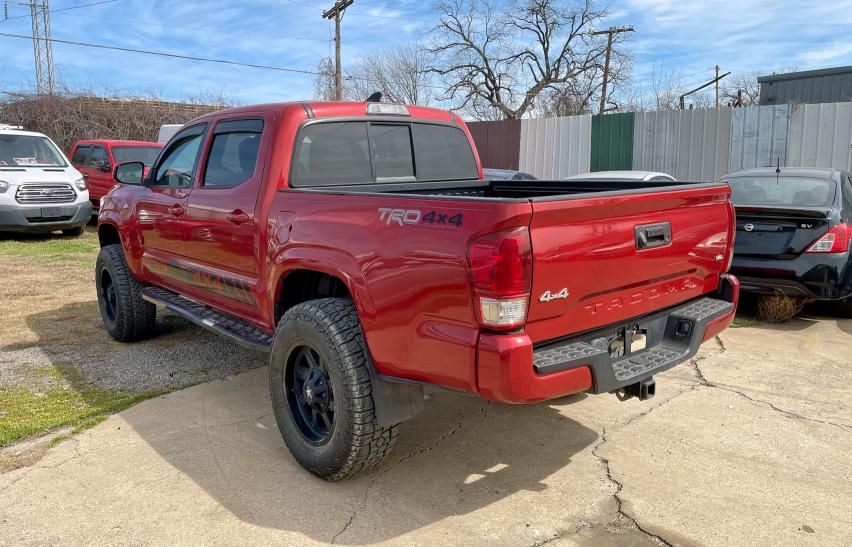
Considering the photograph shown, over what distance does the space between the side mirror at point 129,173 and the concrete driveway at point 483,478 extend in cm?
208

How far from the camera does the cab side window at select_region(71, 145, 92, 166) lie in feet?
51.4

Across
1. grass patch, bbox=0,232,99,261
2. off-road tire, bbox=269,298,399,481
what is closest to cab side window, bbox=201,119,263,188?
off-road tire, bbox=269,298,399,481

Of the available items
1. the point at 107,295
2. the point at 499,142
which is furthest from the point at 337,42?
the point at 107,295

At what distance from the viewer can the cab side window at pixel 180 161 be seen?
4949 millimetres

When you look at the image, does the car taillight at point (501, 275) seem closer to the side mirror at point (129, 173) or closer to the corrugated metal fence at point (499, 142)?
the side mirror at point (129, 173)

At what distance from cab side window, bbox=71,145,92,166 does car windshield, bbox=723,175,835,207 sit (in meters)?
14.1

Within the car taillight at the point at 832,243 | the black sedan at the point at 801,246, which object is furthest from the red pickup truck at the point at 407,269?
the car taillight at the point at 832,243

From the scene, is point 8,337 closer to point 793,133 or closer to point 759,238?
point 759,238

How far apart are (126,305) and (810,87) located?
22089 millimetres

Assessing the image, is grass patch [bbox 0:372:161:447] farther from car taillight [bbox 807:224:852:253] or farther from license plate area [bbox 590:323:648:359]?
car taillight [bbox 807:224:852:253]

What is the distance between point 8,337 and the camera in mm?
6215

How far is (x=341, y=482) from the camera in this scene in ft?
11.5

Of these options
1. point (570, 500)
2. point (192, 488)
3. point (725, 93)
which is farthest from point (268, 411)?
point (725, 93)

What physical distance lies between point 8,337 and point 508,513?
17.3 feet
